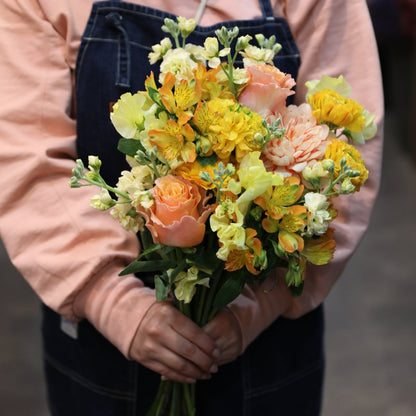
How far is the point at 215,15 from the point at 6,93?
38 centimetres

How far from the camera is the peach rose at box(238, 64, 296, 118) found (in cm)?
96

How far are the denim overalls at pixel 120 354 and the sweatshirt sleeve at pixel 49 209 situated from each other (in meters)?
0.06

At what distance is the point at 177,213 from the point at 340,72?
49 centimetres

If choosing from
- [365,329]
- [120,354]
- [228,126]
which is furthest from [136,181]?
[365,329]

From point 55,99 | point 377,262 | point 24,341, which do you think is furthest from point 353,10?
point 377,262

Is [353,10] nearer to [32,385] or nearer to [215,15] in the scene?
[215,15]

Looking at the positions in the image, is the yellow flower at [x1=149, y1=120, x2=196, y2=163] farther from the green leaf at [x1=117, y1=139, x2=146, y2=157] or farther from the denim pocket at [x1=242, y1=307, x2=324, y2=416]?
the denim pocket at [x1=242, y1=307, x2=324, y2=416]

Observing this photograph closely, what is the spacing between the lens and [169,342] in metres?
1.09

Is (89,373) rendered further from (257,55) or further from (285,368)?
(257,55)

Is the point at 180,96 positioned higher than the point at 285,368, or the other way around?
the point at 180,96

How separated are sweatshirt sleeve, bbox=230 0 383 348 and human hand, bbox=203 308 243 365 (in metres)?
0.08

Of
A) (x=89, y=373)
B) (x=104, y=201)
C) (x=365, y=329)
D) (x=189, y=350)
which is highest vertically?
(x=104, y=201)

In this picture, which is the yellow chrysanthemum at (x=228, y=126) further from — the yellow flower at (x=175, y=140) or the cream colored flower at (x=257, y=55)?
the cream colored flower at (x=257, y=55)

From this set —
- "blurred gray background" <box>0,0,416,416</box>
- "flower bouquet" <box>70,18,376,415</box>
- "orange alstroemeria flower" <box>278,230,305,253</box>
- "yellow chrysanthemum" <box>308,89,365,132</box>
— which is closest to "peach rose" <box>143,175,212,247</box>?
"flower bouquet" <box>70,18,376,415</box>
